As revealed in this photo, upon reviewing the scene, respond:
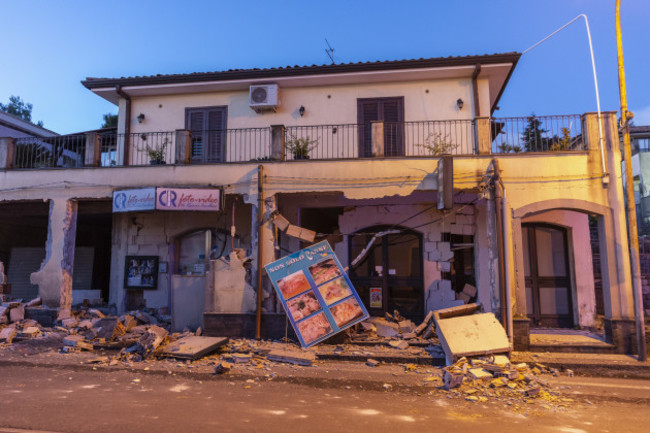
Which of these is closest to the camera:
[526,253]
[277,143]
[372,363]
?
[372,363]

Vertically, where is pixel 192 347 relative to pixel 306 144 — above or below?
below

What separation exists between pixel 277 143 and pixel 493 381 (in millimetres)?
6868

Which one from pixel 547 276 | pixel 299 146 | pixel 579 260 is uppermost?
pixel 299 146

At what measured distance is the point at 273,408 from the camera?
18.6 ft

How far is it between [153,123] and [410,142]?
765 centimetres

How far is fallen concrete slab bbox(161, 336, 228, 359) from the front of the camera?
8328 mm

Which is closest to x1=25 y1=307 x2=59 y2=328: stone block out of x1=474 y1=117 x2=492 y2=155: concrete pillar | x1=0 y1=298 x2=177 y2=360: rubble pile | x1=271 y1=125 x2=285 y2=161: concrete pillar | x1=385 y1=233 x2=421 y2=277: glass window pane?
x1=0 y1=298 x2=177 y2=360: rubble pile

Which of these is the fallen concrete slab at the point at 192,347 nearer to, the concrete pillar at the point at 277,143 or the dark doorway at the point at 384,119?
the concrete pillar at the point at 277,143

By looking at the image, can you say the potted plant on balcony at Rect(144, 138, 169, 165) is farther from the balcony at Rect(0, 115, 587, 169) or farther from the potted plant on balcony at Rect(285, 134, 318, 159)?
the potted plant on balcony at Rect(285, 134, 318, 159)

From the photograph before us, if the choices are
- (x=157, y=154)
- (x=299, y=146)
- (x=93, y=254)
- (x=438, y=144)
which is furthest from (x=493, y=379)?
(x=93, y=254)

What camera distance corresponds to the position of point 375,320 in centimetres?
1033

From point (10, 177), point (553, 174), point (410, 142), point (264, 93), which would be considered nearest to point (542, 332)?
point (553, 174)

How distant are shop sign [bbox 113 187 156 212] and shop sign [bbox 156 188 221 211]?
0.66 feet

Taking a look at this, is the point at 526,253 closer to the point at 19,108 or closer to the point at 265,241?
the point at 265,241
